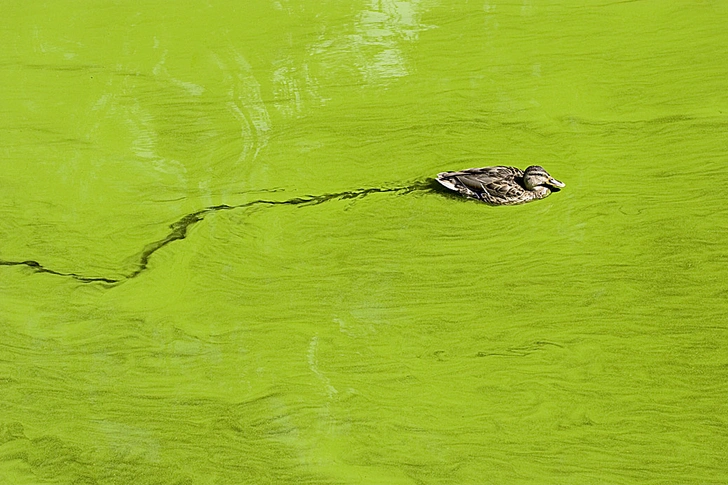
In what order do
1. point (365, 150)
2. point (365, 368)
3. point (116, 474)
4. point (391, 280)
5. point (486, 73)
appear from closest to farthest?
point (116, 474) → point (365, 368) → point (391, 280) → point (365, 150) → point (486, 73)

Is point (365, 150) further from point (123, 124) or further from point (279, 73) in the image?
point (123, 124)

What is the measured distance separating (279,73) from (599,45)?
258 cm

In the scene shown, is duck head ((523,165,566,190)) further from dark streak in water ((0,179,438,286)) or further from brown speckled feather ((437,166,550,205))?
dark streak in water ((0,179,438,286))

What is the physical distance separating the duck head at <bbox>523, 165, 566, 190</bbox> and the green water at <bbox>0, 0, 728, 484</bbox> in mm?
132

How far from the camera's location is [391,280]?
5.05 m

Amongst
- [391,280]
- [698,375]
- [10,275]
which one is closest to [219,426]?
[391,280]

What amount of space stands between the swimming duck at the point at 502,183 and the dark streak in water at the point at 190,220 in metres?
0.20

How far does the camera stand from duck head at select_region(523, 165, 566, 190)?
539 cm

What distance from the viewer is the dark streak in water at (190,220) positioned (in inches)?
204

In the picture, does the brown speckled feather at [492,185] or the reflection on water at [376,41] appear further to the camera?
the reflection on water at [376,41]

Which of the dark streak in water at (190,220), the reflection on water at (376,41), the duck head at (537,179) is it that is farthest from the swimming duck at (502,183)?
the reflection on water at (376,41)

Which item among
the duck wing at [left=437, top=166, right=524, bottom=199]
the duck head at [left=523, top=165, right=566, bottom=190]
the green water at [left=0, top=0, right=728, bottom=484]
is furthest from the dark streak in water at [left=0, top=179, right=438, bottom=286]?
the duck head at [left=523, top=165, right=566, bottom=190]

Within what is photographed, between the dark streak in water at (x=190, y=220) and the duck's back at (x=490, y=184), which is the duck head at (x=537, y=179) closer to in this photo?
the duck's back at (x=490, y=184)

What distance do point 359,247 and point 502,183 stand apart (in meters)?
1.06
